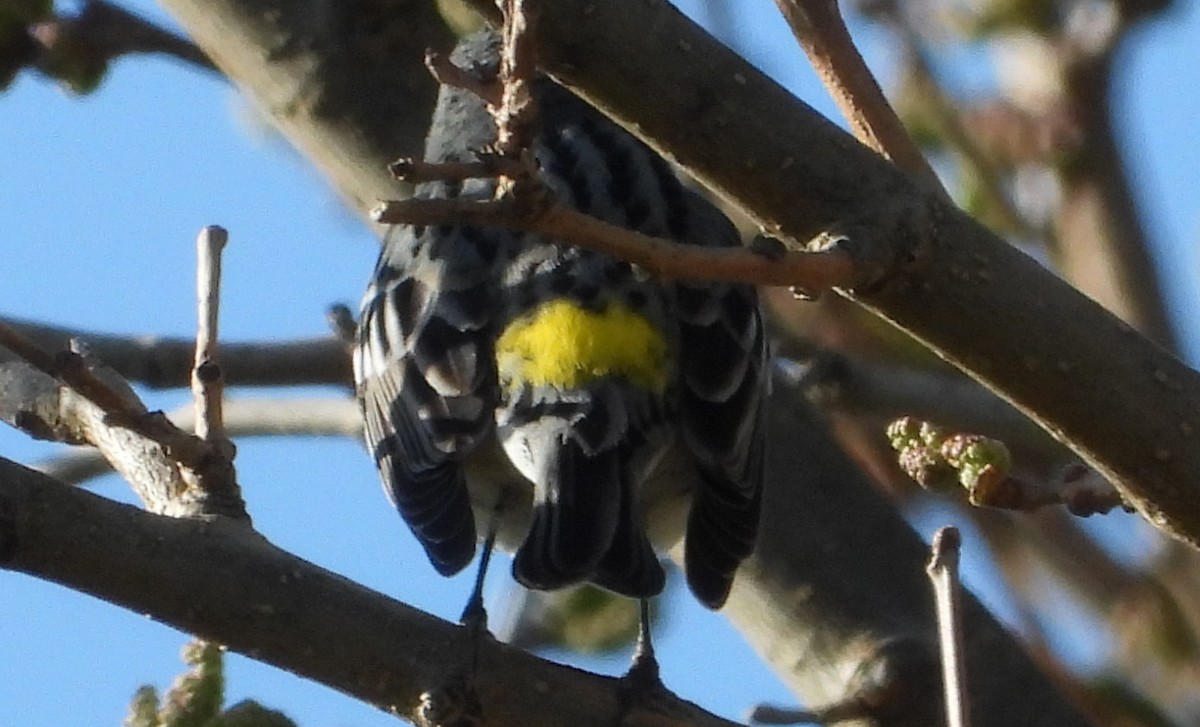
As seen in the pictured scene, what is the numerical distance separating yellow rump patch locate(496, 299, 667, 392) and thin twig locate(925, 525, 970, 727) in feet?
5.63

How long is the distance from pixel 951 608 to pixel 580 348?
1.82 meters

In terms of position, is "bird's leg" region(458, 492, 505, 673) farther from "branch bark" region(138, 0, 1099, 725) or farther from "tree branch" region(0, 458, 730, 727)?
"branch bark" region(138, 0, 1099, 725)

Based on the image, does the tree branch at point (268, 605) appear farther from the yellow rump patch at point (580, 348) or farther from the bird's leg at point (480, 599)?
the yellow rump patch at point (580, 348)

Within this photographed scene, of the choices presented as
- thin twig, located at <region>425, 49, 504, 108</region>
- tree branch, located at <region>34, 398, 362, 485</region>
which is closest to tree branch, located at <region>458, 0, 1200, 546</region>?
thin twig, located at <region>425, 49, 504, 108</region>

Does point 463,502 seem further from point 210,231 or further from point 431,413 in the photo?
point 210,231

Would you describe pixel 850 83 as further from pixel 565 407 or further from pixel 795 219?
pixel 565 407

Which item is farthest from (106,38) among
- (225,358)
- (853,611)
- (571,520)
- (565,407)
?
(853,611)

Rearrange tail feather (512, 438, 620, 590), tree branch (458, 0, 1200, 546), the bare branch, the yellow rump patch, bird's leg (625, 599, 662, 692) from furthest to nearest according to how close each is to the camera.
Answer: the yellow rump patch
tail feather (512, 438, 620, 590)
bird's leg (625, 599, 662, 692)
the bare branch
tree branch (458, 0, 1200, 546)

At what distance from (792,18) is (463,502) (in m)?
1.47

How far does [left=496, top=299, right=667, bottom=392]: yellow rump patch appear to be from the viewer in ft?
11.8

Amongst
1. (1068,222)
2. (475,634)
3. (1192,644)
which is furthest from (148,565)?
(1068,222)

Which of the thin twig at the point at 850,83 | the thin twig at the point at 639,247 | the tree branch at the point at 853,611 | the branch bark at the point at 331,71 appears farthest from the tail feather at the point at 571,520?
the thin twig at the point at 639,247

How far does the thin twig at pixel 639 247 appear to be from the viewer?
5.70 feet

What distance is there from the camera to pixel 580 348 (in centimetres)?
363
